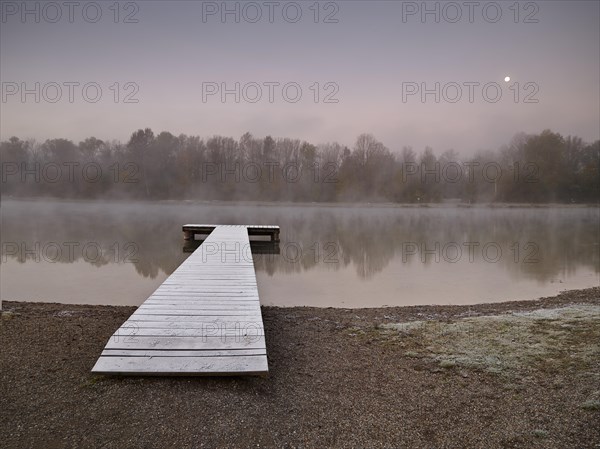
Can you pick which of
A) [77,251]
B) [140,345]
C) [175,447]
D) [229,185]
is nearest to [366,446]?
[175,447]

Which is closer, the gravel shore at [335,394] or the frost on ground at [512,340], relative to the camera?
the gravel shore at [335,394]

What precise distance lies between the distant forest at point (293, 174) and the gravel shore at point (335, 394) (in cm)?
5118

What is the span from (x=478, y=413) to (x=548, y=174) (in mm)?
61871

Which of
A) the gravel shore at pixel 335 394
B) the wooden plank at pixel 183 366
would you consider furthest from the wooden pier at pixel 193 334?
the gravel shore at pixel 335 394

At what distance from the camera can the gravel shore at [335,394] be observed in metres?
2.71

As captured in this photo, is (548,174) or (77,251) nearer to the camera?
(77,251)

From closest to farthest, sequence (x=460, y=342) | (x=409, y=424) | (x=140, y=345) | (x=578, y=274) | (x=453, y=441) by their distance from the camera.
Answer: (x=453, y=441) < (x=409, y=424) < (x=140, y=345) < (x=460, y=342) < (x=578, y=274)

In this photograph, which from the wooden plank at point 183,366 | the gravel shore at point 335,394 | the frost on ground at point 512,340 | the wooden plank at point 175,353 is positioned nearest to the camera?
the gravel shore at point 335,394

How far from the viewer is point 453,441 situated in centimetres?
276

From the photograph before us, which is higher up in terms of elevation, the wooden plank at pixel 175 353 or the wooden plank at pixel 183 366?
the wooden plank at pixel 175 353

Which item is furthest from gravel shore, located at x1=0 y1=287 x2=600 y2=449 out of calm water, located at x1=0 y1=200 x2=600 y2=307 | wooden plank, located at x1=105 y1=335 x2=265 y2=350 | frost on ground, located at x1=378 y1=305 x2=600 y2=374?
calm water, located at x1=0 y1=200 x2=600 y2=307

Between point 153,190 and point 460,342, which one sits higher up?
point 153,190

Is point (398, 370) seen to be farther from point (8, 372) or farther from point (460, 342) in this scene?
point (8, 372)

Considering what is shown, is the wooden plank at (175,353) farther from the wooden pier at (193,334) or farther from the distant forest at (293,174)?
the distant forest at (293,174)
